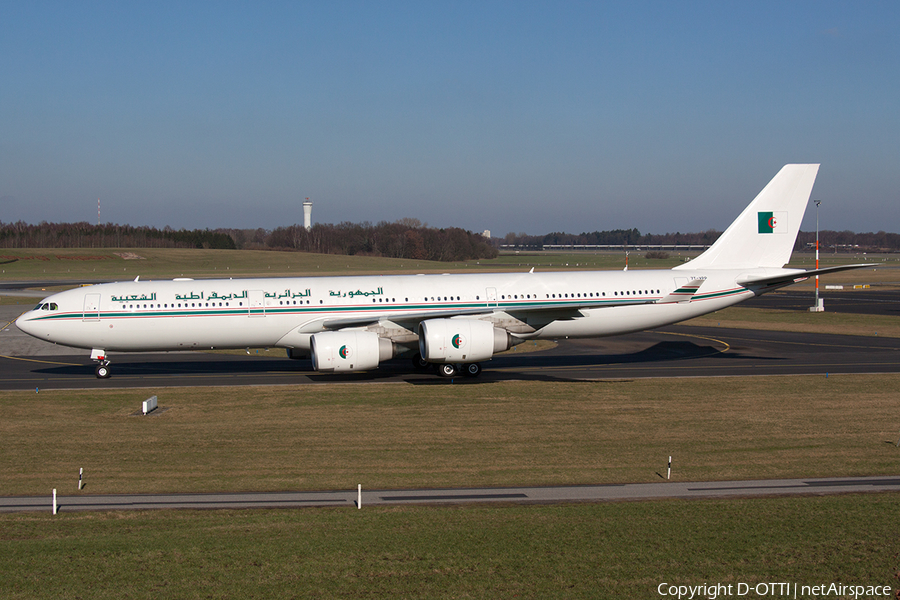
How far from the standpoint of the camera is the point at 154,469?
1836 cm

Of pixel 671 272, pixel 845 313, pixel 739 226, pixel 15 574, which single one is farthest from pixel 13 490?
pixel 845 313

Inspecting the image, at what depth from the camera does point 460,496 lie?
1614 cm

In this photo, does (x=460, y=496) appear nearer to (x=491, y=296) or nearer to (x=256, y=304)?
(x=491, y=296)

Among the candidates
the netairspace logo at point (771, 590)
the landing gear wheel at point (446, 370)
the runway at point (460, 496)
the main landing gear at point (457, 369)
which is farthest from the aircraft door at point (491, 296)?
the netairspace logo at point (771, 590)

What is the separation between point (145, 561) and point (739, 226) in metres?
32.7

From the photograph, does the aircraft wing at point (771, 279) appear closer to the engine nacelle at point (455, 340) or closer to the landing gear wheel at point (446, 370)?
the engine nacelle at point (455, 340)

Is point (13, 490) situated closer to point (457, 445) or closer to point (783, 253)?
point (457, 445)

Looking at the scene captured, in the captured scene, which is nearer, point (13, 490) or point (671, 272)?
point (13, 490)

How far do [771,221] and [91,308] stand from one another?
32.7 m

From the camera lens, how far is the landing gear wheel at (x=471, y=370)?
3216 centimetres

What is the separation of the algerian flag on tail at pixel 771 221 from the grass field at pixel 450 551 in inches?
→ 935

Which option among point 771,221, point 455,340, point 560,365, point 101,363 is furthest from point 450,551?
point 771,221

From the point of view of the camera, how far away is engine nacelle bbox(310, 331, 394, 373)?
28453 millimetres

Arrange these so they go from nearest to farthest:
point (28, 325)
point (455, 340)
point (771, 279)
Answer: point (455, 340), point (28, 325), point (771, 279)
